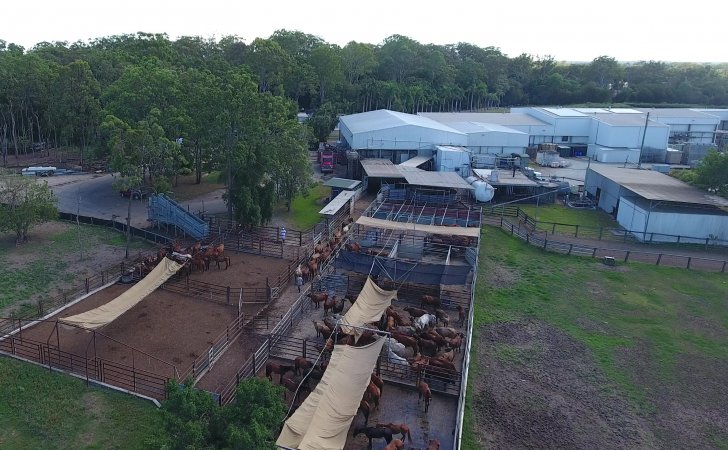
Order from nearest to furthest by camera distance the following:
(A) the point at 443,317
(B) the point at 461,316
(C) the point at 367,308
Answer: (C) the point at 367,308 < (A) the point at 443,317 < (B) the point at 461,316

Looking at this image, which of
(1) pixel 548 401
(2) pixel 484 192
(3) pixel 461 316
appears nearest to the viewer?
(1) pixel 548 401

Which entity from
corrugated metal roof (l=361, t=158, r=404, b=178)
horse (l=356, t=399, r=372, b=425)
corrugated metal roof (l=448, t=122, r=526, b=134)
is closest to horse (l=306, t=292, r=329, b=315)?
horse (l=356, t=399, r=372, b=425)

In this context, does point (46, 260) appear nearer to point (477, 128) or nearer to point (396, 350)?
point (396, 350)

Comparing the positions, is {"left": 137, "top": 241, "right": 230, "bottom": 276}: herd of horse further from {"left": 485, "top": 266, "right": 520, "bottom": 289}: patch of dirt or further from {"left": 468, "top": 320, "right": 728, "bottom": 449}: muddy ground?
{"left": 468, "top": 320, "right": 728, "bottom": 449}: muddy ground

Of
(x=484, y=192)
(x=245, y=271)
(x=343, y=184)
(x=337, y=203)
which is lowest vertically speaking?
(x=245, y=271)

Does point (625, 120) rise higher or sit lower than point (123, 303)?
higher

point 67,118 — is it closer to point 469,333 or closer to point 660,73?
point 469,333

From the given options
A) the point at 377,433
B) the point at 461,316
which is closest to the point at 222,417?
the point at 377,433
